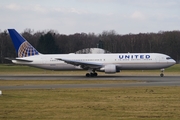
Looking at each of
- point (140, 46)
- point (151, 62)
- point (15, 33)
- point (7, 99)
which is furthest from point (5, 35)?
point (7, 99)

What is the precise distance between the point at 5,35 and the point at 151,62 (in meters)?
93.0

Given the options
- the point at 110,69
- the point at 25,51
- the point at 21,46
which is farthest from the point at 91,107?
the point at 21,46

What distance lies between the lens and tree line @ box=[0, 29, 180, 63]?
116 m

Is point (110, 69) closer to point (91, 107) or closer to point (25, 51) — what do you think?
point (25, 51)

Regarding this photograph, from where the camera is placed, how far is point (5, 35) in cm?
13275

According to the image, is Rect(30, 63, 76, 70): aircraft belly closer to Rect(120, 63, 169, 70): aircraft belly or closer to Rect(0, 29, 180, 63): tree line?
Rect(120, 63, 169, 70): aircraft belly

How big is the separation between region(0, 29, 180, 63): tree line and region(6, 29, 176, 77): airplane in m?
61.3

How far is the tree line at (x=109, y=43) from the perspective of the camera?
116 m

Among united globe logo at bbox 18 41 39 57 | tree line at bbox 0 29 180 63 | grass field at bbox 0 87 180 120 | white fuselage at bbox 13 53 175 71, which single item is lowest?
grass field at bbox 0 87 180 120

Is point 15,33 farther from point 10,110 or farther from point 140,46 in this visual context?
point 140,46

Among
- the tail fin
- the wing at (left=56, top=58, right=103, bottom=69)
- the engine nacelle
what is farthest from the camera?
the tail fin

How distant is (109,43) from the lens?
144 meters

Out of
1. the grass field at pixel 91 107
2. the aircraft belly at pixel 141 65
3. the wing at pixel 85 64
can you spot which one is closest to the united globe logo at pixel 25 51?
the wing at pixel 85 64

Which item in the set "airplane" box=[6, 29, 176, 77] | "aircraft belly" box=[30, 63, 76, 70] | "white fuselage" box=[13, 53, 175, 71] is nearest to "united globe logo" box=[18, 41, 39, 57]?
"airplane" box=[6, 29, 176, 77]
